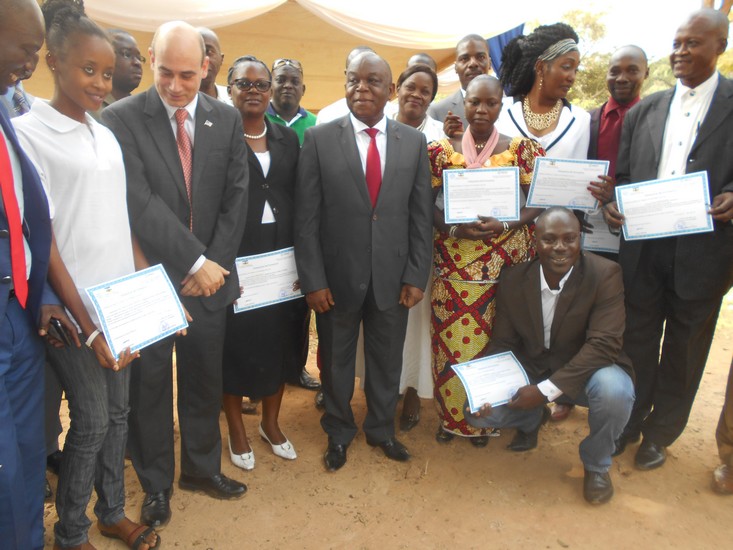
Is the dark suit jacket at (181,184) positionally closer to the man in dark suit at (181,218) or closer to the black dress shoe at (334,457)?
the man in dark suit at (181,218)

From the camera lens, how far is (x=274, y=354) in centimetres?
322

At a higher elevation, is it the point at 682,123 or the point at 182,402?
the point at 682,123

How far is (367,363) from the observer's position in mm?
3379

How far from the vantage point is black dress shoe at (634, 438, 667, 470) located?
3.37 meters

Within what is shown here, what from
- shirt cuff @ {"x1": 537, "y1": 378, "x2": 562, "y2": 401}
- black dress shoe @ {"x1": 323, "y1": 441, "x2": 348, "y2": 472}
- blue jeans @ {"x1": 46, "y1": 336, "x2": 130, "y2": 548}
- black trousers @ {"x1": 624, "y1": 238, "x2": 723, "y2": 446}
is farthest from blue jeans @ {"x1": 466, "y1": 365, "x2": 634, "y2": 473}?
blue jeans @ {"x1": 46, "y1": 336, "x2": 130, "y2": 548}

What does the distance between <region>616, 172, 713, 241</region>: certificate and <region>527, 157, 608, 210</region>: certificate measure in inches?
8.7

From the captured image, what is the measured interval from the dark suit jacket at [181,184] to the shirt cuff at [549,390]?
5.80ft

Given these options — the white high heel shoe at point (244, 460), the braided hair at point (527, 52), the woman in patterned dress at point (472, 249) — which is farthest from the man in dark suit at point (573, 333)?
the white high heel shoe at point (244, 460)

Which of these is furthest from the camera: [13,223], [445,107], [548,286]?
[445,107]

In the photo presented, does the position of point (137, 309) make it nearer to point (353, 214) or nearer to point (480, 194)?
point (353, 214)

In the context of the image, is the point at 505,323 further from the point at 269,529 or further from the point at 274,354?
the point at 269,529

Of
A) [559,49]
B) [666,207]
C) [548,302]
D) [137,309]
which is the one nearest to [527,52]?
[559,49]

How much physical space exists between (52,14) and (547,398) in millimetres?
2941

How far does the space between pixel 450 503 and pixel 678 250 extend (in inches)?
74.8
